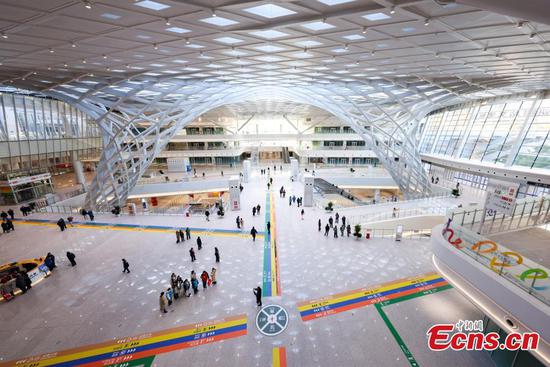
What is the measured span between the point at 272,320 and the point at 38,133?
3551 cm

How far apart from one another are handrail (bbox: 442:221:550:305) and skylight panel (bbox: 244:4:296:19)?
985 centimetres

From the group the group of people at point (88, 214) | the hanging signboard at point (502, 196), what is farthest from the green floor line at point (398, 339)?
the group of people at point (88, 214)

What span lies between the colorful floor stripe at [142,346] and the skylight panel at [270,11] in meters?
10.7

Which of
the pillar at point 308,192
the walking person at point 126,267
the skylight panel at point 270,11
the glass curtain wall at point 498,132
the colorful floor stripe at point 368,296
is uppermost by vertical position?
the skylight panel at point 270,11

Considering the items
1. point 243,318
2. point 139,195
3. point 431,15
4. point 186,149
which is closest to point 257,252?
point 243,318

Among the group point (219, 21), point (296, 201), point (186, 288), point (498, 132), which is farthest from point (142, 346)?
point (498, 132)

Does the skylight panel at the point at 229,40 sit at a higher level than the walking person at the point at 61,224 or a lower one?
higher

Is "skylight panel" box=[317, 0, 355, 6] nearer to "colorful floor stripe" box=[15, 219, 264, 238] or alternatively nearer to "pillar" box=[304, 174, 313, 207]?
"colorful floor stripe" box=[15, 219, 264, 238]

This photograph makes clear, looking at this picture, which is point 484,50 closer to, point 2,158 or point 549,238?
point 549,238

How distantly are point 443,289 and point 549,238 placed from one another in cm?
465

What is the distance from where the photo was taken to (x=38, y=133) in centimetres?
2786

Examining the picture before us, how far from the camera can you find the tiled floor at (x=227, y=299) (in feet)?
24.9

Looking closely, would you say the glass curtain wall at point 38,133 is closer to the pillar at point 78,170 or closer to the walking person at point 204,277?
the pillar at point 78,170

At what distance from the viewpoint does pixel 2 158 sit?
80.2ft
